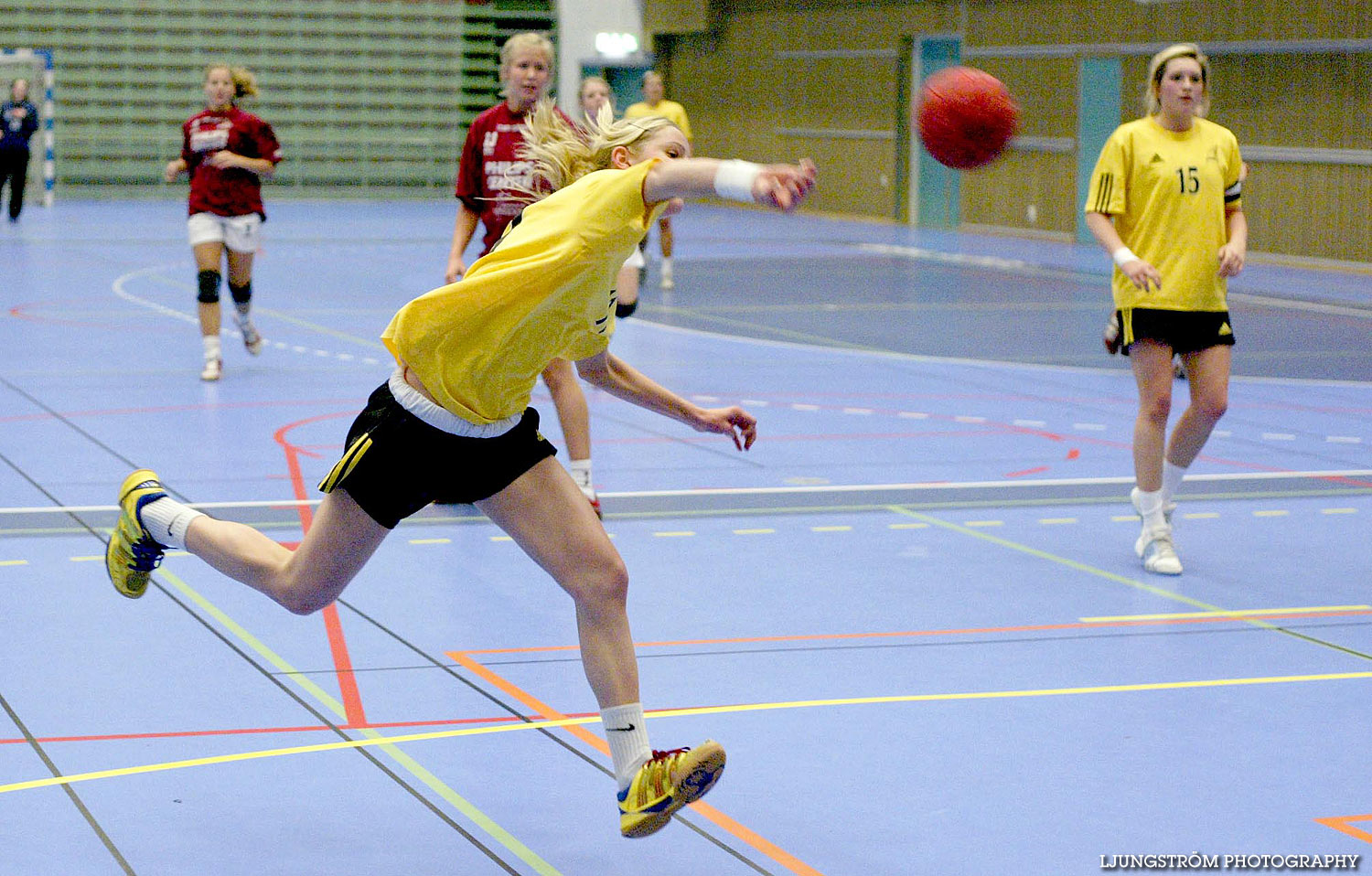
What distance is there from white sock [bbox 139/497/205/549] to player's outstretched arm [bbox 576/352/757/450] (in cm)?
103

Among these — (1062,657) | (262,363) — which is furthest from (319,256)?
(1062,657)

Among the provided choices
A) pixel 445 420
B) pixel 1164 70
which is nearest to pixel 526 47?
pixel 1164 70

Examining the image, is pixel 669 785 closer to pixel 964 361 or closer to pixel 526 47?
pixel 526 47

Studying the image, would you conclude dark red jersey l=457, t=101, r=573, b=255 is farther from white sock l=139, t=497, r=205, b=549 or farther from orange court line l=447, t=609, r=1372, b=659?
white sock l=139, t=497, r=205, b=549

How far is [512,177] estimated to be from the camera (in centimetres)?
722

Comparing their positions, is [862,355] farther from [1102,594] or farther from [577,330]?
[577,330]

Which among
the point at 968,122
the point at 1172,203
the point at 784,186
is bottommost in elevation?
the point at 1172,203

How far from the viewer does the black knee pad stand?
10.4 m

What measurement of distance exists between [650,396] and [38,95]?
25676mm

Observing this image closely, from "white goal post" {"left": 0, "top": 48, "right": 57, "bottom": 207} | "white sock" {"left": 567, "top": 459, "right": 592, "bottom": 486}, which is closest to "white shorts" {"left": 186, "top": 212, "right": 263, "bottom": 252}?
"white sock" {"left": 567, "top": 459, "right": 592, "bottom": 486}

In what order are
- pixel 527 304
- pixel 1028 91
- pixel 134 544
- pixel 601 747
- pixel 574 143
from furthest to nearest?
pixel 1028 91
pixel 134 544
pixel 601 747
pixel 574 143
pixel 527 304

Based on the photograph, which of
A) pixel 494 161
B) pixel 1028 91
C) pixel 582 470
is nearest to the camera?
pixel 582 470

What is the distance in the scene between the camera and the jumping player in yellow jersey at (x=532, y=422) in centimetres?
341

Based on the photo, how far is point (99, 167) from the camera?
2941 cm
